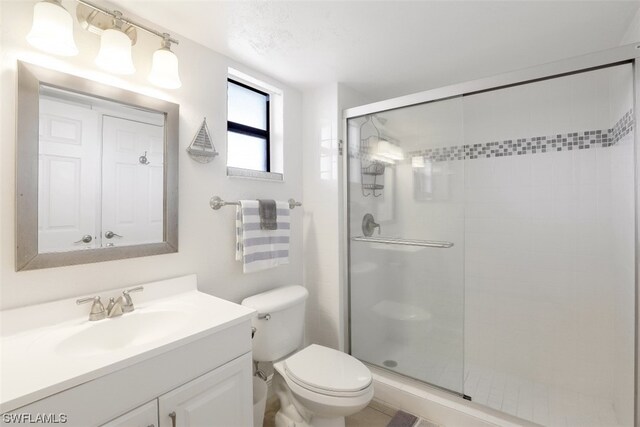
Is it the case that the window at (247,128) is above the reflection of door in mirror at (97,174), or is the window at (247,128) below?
above

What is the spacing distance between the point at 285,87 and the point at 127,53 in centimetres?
108

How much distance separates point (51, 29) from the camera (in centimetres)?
106

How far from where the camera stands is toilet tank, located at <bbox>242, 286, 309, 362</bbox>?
1646 mm

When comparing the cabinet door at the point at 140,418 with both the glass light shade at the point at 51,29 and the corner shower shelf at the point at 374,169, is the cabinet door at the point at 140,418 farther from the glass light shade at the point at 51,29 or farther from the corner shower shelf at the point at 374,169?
the corner shower shelf at the point at 374,169

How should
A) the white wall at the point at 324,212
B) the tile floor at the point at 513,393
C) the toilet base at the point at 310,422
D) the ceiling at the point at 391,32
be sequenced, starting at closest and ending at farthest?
the ceiling at the point at 391,32
the toilet base at the point at 310,422
the tile floor at the point at 513,393
the white wall at the point at 324,212

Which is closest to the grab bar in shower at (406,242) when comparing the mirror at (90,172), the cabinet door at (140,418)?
the mirror at (90,172)

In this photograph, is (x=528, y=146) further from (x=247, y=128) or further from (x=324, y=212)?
(x=247, y=128)

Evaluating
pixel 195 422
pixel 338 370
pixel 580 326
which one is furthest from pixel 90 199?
pixel 580 326

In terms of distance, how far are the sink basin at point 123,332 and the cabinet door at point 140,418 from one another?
0.69ft

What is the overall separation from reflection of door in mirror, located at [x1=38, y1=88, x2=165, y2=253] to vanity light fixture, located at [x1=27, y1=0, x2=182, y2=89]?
159 millimetres

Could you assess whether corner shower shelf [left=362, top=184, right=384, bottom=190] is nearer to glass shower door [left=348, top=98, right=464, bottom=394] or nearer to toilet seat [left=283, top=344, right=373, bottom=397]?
glass shower door [left=348, top=98, right=464, bottom=394]
